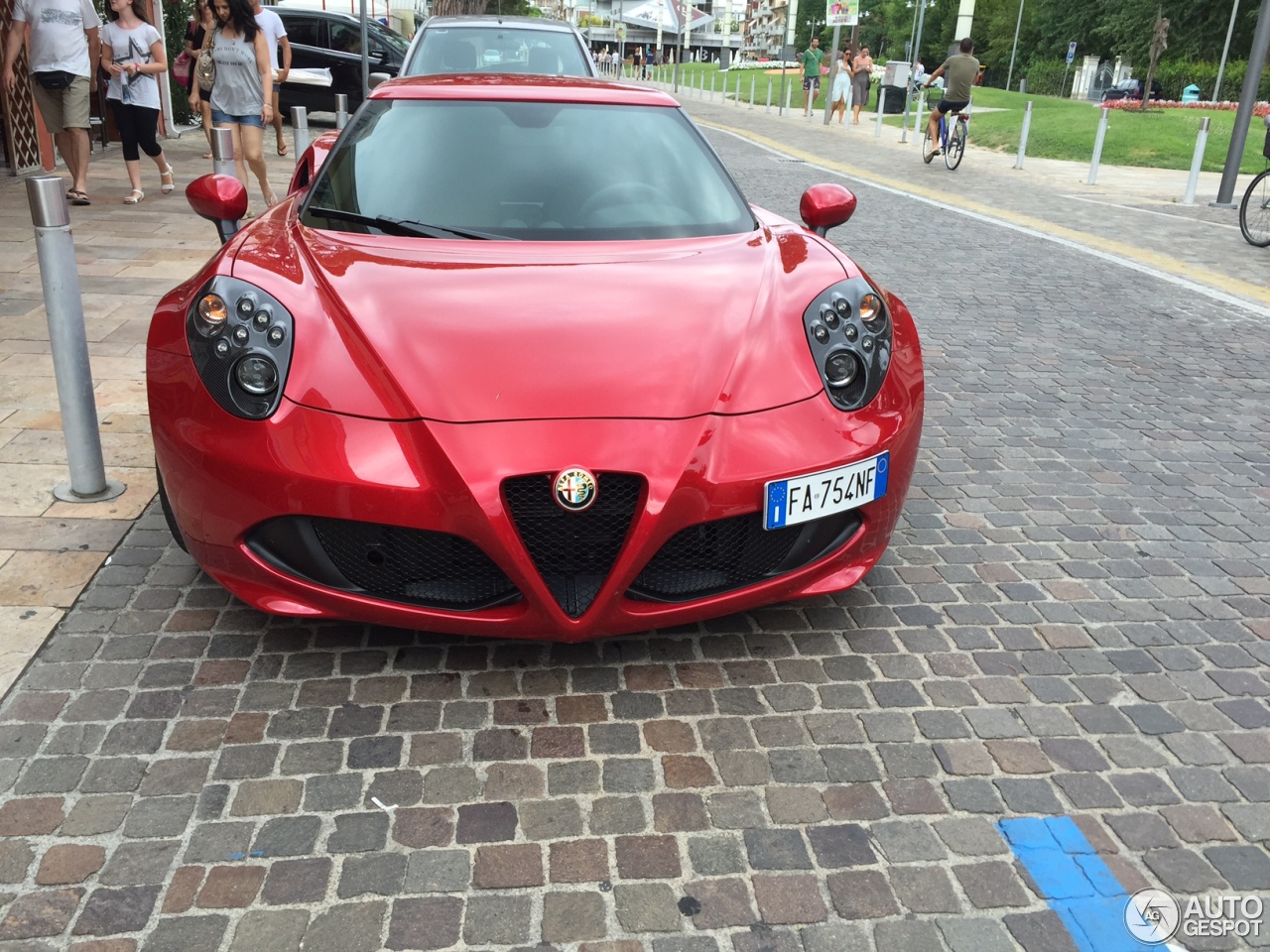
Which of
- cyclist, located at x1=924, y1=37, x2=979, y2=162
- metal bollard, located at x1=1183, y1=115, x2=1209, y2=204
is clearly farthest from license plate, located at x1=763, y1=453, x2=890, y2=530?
cyclist, located at x1=924, y1=37, x2=979, y2=162

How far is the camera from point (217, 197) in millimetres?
3701

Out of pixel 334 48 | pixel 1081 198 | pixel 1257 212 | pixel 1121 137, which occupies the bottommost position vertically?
pixel 1081 198

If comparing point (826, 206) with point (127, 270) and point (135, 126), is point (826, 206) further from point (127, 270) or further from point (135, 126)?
point (135, 126)

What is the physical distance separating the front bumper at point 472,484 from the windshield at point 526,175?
1.01 metres

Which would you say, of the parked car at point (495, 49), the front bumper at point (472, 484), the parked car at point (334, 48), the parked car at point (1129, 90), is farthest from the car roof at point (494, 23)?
the parked car at point (1129, 90)

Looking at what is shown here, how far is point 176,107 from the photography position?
14977 millimetres

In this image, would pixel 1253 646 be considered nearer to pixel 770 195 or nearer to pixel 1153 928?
pixel 1153 928

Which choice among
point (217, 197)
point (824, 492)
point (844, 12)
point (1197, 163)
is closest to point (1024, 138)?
point (1197, 163)

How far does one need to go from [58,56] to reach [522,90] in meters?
5.87

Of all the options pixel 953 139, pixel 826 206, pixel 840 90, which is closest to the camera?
pixel 826 206

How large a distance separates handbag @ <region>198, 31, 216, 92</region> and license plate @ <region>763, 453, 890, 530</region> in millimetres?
7348

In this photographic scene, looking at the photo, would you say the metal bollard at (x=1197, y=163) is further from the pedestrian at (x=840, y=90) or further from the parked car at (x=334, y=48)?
the pedestrian at (x=840, y=90)

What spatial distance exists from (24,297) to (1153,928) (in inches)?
251

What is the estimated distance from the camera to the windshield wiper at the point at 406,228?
3260 millimetres
